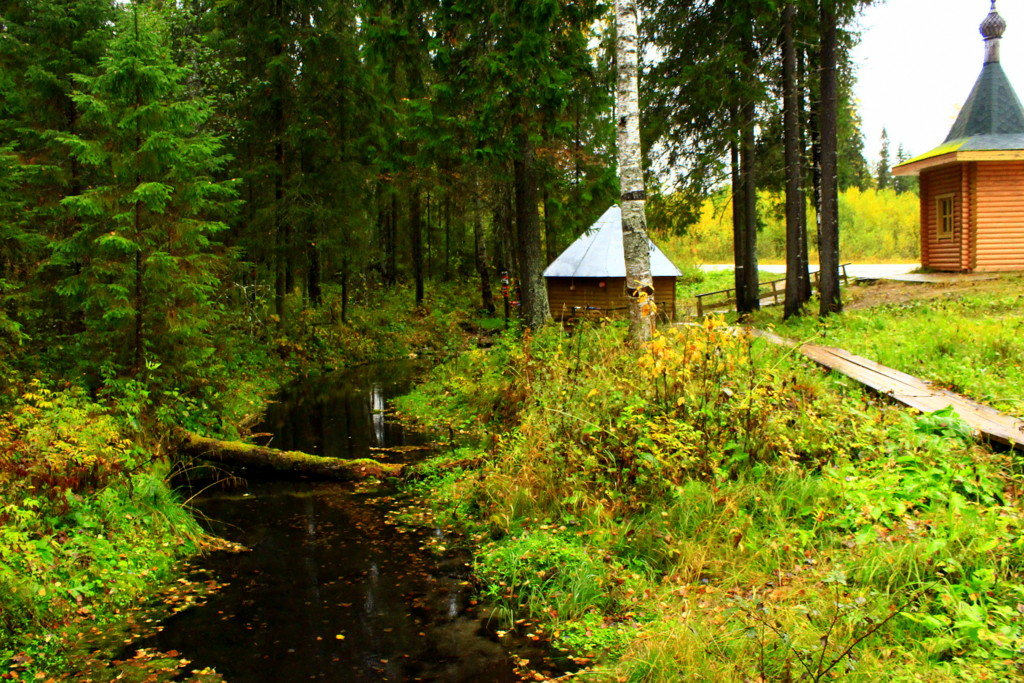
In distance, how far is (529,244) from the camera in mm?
14984

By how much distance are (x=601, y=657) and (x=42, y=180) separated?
10.6 metres

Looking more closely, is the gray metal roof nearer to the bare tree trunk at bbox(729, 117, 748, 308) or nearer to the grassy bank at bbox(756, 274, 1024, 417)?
the bare tree trunk at bbox(729, 117, 748, 308)

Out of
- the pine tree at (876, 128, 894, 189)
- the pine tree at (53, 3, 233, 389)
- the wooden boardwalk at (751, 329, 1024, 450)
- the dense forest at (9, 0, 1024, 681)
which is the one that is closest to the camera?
the dense forest at (9, 0, 1024, 681)

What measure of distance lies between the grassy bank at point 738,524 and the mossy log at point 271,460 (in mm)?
1316

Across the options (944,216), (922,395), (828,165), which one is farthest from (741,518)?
(944,216)

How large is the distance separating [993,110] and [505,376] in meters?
19.0

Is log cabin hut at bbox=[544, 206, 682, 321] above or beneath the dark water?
above

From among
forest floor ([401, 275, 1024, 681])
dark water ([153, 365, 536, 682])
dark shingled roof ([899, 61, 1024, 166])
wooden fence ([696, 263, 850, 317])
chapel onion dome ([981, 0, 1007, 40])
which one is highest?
chapel onion dome ([981, 0, 1007, 40])

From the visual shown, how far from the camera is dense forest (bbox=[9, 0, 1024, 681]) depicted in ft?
15.5

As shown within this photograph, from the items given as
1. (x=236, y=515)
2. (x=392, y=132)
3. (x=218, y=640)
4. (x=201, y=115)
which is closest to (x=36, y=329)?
(x=201, y=115)

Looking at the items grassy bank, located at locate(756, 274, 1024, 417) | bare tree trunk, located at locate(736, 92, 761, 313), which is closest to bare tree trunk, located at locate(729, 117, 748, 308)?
bare tree trunk, located at locate(736, 92, 761, 313)

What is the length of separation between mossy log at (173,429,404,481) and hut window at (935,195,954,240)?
20100mm

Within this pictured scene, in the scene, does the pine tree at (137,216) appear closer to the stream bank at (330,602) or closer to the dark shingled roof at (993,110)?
the stream bank at (330,602)

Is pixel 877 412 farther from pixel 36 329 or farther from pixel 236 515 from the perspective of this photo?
pixel 36 329
